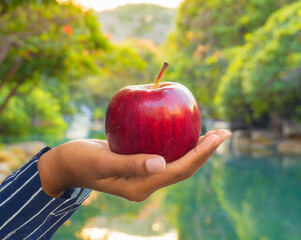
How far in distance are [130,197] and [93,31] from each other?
29.2 ft

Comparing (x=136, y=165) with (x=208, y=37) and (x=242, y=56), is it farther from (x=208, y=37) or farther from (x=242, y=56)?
(x=208, y=37)

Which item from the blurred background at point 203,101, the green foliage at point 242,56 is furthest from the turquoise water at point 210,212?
the green foliage at point 242,56

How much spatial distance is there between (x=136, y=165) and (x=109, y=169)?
3.6 inches

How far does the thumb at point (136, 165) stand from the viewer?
→ 3.24 ft

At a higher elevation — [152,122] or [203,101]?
[152,122]

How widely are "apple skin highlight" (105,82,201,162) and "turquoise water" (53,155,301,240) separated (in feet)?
14.0

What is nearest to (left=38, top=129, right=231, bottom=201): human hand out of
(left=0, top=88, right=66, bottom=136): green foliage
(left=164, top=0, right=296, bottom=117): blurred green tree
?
(left=0, top=88, right=66, bottom=136): green foliage

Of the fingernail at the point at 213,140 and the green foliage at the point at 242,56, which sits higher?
the fingernail at the point at 213,140

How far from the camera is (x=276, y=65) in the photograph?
11898mm

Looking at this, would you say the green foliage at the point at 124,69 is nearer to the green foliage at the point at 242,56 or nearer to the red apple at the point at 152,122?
the green foliage at the point at 242,56

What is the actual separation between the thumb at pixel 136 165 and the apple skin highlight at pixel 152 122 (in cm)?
8

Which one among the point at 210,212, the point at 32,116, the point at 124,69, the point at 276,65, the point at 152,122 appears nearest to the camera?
the point at 152,122

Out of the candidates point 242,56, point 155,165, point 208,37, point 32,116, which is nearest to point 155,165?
point 155,165

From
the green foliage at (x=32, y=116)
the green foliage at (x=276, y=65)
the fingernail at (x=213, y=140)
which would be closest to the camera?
the fingernail at (x=213, y=140)
